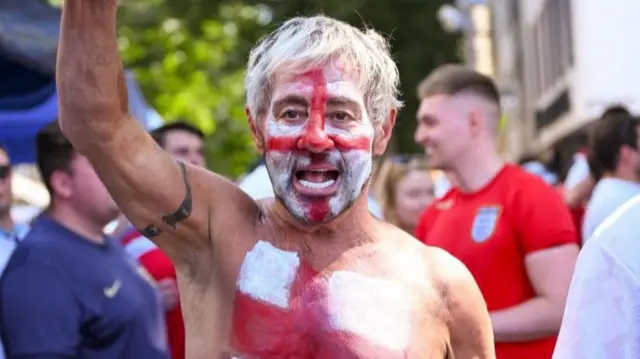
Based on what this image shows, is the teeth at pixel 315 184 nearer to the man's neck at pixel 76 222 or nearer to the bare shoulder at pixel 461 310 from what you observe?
the bare shoulder at pixel 461 310

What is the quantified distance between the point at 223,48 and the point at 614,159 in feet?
79.5

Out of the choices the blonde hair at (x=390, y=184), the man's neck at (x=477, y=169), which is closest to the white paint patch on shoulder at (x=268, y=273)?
the man's neck at (x=477, y=169)

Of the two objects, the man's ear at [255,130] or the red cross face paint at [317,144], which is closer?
the red cross face paint at [317,144]

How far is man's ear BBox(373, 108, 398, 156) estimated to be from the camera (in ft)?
10.5

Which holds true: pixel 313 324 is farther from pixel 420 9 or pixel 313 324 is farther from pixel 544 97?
pixel 544 97

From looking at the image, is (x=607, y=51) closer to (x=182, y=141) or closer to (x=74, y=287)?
(x=182, y=141)

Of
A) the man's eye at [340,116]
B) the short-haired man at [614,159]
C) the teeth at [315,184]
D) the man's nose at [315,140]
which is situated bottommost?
the short-haired man at [614,159]

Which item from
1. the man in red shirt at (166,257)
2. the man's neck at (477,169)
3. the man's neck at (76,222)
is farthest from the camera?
the man in red shirt at (166,257)

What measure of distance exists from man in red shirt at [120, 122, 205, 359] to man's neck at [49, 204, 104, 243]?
41 centimetres

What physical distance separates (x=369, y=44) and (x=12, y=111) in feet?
19.3

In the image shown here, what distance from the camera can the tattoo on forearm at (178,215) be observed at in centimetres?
296

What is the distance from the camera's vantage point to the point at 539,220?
4910mm

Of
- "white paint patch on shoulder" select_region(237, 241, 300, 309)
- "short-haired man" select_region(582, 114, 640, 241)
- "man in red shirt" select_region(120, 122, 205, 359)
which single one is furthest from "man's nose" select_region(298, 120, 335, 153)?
"short-haired man" select_region(582, 114, 640, 241)

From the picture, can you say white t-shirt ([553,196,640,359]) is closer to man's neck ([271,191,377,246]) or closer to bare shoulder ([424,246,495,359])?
bare shoulder ([424,246,495,359])
